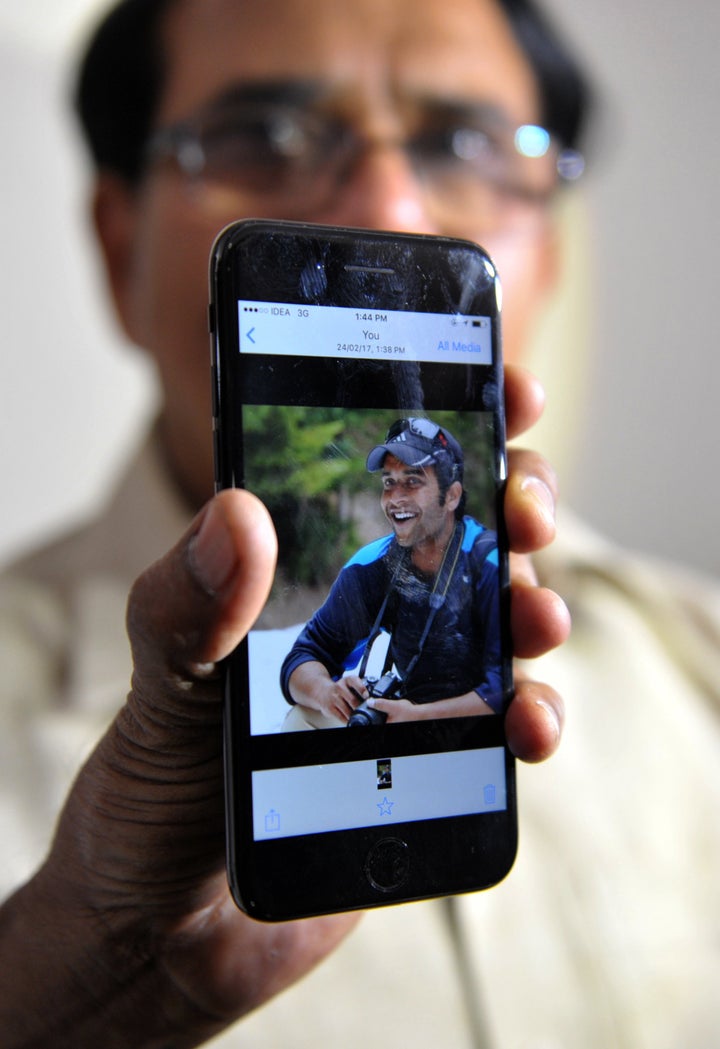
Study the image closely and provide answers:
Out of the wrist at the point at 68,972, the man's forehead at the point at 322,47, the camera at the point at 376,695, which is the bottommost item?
the wrist at the point at 68,972

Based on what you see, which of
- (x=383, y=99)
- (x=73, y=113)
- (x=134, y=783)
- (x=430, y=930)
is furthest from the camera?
(x=73, y=113)

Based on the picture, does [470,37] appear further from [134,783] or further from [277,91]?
[134,783]

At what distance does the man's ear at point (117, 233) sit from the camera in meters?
0.61

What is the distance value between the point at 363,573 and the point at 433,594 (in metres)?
0.03

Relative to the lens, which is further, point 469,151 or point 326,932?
point 469,151

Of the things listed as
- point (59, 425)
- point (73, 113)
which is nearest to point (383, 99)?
point (73, 113)

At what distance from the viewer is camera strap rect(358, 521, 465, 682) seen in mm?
257

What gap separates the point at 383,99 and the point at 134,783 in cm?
43

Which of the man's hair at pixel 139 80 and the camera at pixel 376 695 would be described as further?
the man's hair at pixel 139 80

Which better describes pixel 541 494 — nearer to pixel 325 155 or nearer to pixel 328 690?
pixel 328 690

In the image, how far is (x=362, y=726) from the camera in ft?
0.85

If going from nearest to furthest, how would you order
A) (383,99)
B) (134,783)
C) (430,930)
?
(134,783) → (430,930) → (383,99)

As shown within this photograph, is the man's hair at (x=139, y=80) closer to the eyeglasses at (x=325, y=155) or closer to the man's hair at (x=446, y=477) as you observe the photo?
the eyeglasses at (x=325, y=155)

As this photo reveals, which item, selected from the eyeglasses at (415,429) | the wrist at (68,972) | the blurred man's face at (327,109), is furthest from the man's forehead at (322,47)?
the wrist at (68,972)
